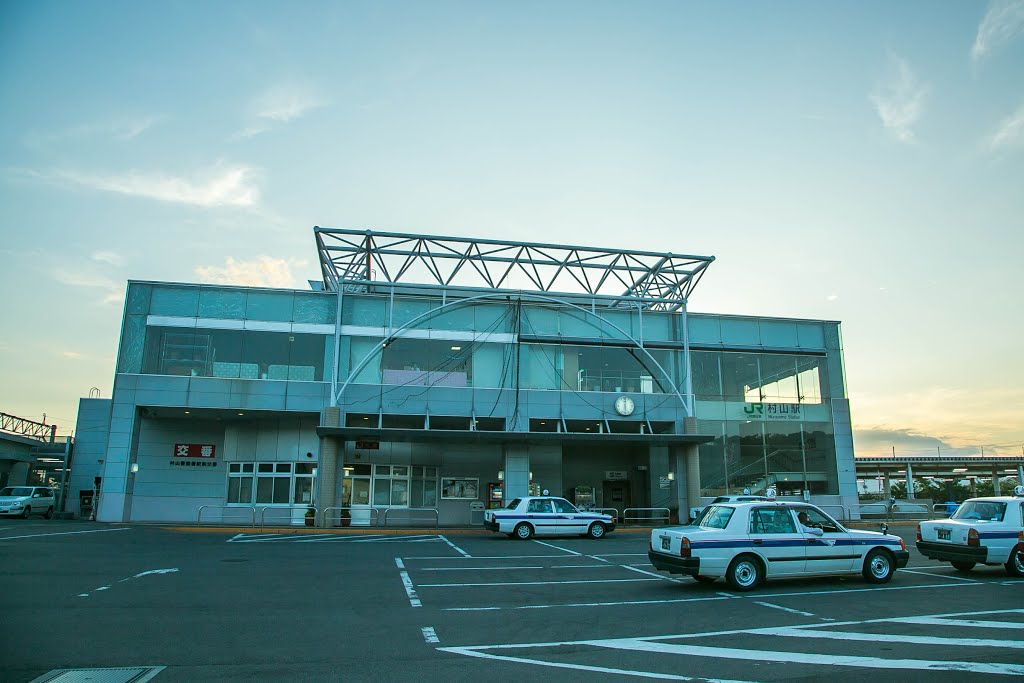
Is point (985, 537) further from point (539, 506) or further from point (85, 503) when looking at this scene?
point (85, 503)

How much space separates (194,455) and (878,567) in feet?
92.3

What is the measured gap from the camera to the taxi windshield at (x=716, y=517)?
12453 mm

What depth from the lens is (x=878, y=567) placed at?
13.1 m

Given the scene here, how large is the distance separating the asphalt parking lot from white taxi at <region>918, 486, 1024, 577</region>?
A: 16.8 inches

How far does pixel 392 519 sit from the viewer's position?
32156mm

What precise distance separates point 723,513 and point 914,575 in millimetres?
4937

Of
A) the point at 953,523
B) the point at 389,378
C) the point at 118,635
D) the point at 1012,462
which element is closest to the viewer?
the point at 118,635

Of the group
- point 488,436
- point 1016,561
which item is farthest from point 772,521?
point 488,436

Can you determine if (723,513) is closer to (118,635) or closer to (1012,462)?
(118,635)

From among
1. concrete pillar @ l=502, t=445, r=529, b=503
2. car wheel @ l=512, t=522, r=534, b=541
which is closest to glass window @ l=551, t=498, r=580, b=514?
car wheel @ l=512, t=522, r=534, b=541

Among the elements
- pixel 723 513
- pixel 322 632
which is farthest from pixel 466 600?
pixel 723 513

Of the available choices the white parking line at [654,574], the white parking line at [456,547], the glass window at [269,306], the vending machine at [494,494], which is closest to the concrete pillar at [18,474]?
the glass window at [269,306]

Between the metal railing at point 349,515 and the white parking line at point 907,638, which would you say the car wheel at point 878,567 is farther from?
the metal railing at point 349,515

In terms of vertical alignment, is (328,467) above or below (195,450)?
below
